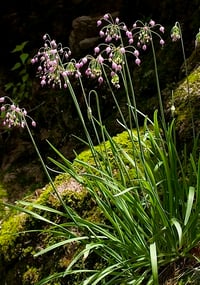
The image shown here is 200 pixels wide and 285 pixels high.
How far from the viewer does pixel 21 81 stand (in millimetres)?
5148

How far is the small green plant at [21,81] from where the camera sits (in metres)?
4.95

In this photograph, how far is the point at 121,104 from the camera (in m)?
3.89

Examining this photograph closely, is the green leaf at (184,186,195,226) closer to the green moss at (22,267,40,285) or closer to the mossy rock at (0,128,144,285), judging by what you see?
the mossy rock at (0,128,144,285)

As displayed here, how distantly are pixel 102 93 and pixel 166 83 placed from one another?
741mm

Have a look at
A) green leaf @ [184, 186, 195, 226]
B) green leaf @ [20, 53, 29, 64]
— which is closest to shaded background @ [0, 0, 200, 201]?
green leaf @ [20, 53, 29, 64]

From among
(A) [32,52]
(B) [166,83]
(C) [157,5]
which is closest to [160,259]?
(B) [166,83]

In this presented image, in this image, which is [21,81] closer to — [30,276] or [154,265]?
[30,276]

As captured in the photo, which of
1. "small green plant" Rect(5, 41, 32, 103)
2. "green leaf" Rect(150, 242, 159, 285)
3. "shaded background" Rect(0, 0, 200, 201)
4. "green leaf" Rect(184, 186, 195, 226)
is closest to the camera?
"green leaf" Rect(150, 242, 159, 285)

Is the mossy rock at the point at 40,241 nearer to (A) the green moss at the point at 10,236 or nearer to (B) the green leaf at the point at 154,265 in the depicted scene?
(A) the green moss at the point at 10,236

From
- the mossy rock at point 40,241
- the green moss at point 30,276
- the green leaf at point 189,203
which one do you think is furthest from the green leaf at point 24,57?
the green leaf at point 189,203

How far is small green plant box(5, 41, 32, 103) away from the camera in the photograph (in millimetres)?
4953

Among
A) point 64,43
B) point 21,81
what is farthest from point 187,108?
point 21,81

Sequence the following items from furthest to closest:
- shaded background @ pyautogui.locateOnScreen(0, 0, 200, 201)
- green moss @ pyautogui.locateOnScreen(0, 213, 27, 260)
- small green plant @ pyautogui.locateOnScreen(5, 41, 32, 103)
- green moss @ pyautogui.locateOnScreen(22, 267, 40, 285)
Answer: small green plant @ pyautogui.locateOnScreen(5, 41, 32, 103) → shaded background @ pyautogui.locateOnScreen(0, 0, 200, 201) → green moss @ pyautogui.locateOnScreen(0, 213, 27, 260) → green moss @ pyautogui.locateOnScreen(22, 267, 40, 285)

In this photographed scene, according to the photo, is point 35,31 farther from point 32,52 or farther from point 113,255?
point 113,255
